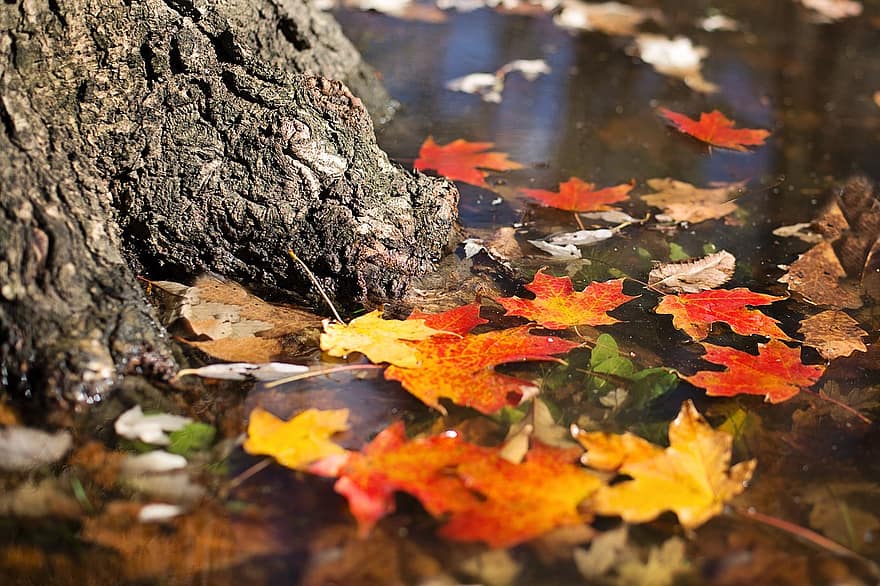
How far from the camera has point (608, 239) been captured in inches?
86.7

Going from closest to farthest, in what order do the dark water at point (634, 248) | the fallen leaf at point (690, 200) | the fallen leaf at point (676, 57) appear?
the dark water at point (634, 248), the fallen leaf at point (690, 200), the fallen leaf at point (676, 57)

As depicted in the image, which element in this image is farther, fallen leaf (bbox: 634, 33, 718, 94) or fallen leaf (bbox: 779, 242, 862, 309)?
fallen leaf (bbox: 634, 33, 718, 94)

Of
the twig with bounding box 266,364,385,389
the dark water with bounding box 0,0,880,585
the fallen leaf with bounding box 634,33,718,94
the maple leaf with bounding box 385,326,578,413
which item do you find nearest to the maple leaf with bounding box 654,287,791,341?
the dark water with bounding box 0,0,880,585

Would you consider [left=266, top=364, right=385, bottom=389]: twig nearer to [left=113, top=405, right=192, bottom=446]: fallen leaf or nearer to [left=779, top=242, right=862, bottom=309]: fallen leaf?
[left=113, top=405, right=192, bottom=446]: fallen leaf

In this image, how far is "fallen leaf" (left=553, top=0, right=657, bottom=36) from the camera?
3.70 metres

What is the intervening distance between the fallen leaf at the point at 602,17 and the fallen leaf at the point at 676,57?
0.48 feet

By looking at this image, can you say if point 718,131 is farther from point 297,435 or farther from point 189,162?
point 297,435

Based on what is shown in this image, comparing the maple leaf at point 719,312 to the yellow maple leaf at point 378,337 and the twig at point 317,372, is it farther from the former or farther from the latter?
the twig at point 317,372

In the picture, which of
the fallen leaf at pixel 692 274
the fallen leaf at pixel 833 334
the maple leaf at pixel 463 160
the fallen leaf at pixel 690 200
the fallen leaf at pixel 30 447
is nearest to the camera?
the fallen leaf at pixel 30 447

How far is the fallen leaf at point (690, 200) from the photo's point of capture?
7.70 feet

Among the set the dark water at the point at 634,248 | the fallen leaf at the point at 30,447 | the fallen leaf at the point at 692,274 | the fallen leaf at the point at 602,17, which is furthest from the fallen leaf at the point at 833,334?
the fallen leaf at the point at 602,17

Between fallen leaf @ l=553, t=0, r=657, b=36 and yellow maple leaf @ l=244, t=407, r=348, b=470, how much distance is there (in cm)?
267

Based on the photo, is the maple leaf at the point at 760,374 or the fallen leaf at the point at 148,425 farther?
the maple leaf at the point at 760,374

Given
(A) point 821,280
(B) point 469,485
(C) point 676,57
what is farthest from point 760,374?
(C) point 676,57
